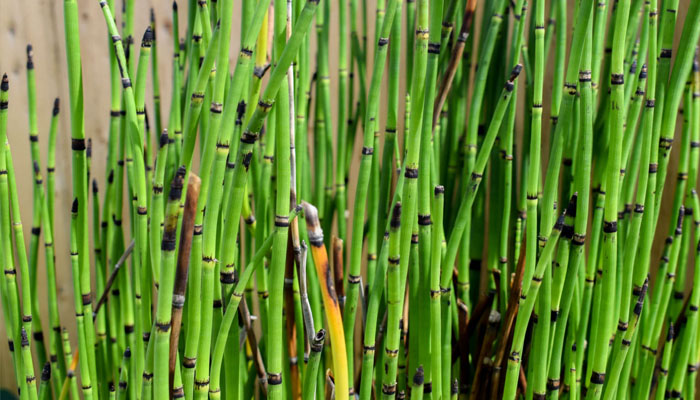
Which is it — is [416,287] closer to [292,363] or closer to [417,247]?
[417,247]

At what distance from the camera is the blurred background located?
134 centimetres

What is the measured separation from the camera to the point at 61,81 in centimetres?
138

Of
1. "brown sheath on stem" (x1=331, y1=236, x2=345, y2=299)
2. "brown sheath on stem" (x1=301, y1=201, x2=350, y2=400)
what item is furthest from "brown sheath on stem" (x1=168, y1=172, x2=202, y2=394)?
"brown sheath on stem" (x1=331, y1=236, x2=345, y2=299)

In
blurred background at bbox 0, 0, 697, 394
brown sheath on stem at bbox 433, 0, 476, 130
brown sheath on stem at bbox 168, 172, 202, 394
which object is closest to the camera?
brown sheath on stem at bbox 168, 172, 202, 394

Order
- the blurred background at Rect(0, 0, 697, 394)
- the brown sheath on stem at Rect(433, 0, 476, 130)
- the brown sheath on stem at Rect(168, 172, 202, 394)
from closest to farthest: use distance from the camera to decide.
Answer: the brown sheath on stem at Rect(168, 172, 202, 394)
the brown sheath on stem at Rect(433, 0, 476, 130)
the blurred background at Rect(0, 0, 697, 394)

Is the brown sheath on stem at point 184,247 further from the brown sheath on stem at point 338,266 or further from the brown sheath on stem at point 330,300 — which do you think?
the brown sheath on stem at point 338,266

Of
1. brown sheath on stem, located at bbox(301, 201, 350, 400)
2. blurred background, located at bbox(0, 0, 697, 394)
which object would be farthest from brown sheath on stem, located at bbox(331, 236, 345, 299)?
blurred background, located at bbox(0, 0, 697, 394)

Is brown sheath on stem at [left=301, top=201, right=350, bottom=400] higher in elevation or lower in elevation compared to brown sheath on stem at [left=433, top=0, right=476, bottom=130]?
lower

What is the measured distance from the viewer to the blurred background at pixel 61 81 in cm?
134

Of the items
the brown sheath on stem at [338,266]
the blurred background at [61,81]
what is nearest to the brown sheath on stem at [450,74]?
the brown sheath on stem at [338,266]

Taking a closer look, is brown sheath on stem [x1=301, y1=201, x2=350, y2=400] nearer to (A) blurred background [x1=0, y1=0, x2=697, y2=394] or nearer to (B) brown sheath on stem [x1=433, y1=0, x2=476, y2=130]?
(B) brown sheath on stem [x1=433, y1=0, x2=476, y2=130]

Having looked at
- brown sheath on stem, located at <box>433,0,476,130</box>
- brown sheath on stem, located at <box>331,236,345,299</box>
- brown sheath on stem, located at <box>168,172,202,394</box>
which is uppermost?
brown sheath on stem, located at <box>433,0,476,130</box>

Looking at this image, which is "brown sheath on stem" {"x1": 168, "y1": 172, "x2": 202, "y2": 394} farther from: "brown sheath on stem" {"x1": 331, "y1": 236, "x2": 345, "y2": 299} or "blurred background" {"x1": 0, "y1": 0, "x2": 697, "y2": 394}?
"blurred background" {"x1": 0, "y1": 0, "x2": 697, "y2": 394}

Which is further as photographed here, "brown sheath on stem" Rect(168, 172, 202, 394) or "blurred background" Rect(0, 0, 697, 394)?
"blurred background" Rect(0, 0, 697, 394)
